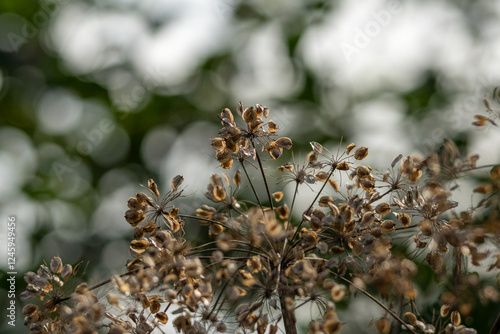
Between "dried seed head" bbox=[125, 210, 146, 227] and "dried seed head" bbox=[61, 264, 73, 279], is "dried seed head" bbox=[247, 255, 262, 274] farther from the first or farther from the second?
"dried seed head" bbox=[61, 264, 73, 279]

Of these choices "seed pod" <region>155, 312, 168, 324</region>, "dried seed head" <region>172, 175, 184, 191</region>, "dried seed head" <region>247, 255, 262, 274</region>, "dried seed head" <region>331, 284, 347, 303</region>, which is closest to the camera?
"dried seed head" <region>331, 284, 347, 303</region>

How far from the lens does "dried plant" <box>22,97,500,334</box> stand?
94cm

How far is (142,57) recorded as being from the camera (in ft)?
23.2

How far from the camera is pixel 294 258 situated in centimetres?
109

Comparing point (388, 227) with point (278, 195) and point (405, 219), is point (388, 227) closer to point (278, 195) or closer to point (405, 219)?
point (405, 219)

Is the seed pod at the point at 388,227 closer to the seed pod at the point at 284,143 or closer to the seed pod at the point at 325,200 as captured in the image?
the seed pod at the point at 325,200

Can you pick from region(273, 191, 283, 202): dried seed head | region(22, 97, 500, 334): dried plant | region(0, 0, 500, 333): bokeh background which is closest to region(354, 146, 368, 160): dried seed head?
region(22, 97, 500, 334): dried plant

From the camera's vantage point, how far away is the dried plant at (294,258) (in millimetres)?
940

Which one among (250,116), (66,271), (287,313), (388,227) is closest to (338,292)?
(287,313)

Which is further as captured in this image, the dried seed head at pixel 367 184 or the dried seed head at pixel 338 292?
the dried seed head at pixel 367 184

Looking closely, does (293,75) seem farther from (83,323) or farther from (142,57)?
(83,323)

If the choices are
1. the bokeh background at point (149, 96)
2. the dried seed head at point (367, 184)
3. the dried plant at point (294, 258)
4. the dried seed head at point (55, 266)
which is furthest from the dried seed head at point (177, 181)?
the bokeh background at point (149, 96)

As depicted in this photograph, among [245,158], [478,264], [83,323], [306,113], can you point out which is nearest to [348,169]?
[245,158]

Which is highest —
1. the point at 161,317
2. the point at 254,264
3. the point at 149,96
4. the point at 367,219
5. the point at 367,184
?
the point at 149,96
